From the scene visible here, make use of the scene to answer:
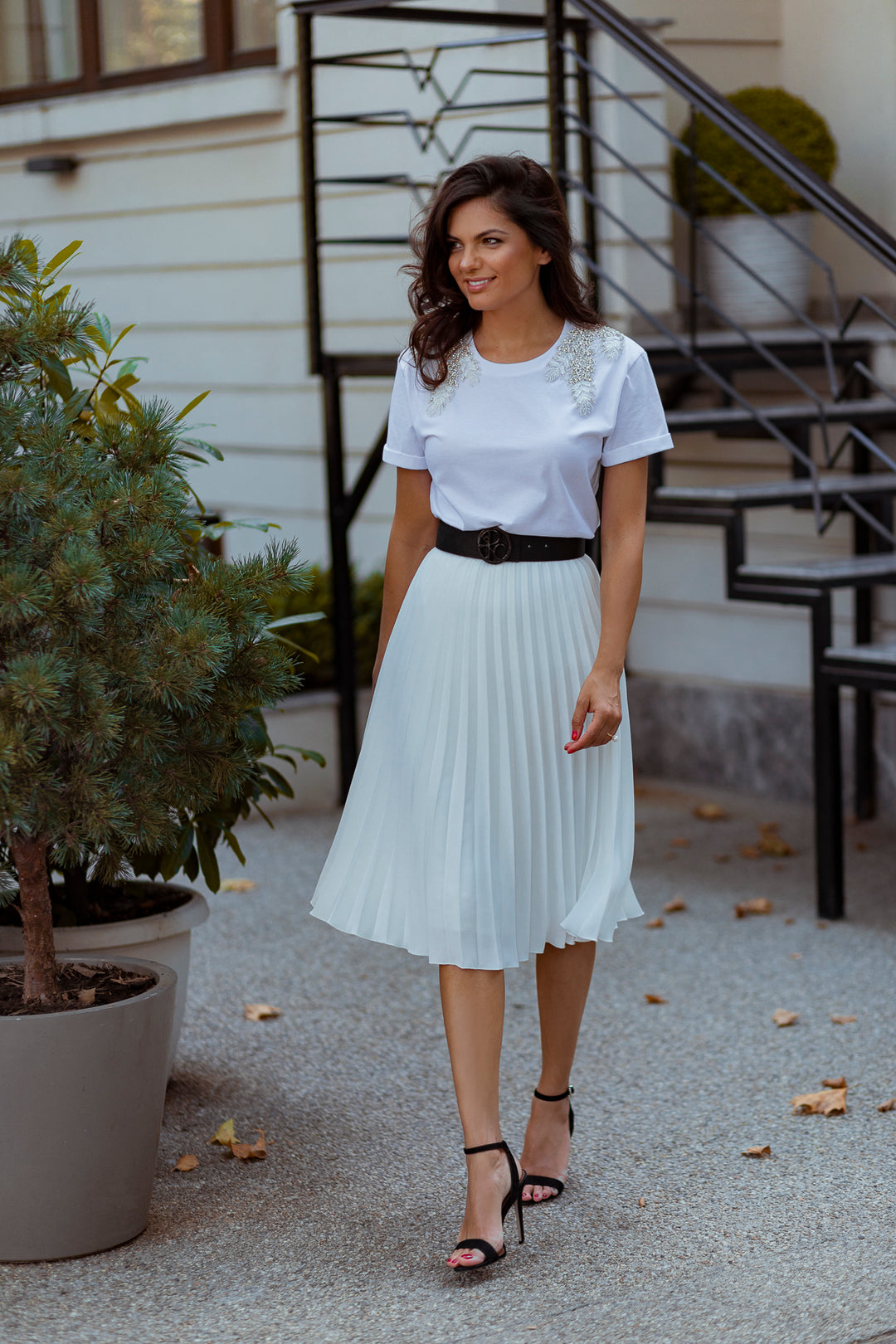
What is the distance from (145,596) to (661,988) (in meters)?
2.13

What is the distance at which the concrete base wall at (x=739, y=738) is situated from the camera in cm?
615

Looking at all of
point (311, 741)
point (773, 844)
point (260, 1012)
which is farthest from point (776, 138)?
point (260, 1012)

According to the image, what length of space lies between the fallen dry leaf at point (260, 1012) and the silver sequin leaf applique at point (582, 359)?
2042 mm

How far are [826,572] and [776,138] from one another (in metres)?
2.13

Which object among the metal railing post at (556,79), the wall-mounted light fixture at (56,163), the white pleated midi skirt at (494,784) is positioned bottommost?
the white pleated midi skirt at (494,784)

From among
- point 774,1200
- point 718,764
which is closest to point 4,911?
point 774,1200

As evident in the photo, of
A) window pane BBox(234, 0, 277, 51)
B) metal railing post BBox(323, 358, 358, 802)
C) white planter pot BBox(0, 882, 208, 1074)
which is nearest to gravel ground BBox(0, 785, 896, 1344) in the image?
white planter pot BBox(0, 882, 208, 1074)

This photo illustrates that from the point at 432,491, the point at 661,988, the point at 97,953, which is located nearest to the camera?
the point at 432,491

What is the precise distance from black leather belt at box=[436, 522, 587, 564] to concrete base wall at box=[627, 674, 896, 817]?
3327mm

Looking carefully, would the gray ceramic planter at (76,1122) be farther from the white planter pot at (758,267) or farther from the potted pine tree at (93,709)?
the white planter pot at (758,267)

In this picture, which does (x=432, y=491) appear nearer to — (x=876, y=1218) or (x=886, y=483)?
(x=876, y=1218)

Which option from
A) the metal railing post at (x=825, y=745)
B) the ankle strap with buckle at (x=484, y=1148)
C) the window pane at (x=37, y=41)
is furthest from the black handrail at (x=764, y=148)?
the window pane at (x=37, y=41)

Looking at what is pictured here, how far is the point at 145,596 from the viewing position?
9.47 feet

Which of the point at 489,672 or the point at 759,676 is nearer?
the point at 489,672
